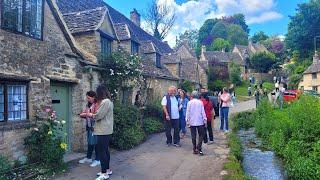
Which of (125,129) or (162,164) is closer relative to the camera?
(162,164)

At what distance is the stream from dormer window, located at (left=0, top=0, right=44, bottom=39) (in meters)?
7.10

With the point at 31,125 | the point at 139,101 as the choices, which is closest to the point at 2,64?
the point at 31,125

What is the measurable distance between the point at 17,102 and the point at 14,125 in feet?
2.14

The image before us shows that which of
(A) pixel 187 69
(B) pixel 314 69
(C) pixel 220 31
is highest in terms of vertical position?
(C) pixel 220 31

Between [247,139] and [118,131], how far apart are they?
268 inches

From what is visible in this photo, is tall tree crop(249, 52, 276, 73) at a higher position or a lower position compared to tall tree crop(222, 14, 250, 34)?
lower

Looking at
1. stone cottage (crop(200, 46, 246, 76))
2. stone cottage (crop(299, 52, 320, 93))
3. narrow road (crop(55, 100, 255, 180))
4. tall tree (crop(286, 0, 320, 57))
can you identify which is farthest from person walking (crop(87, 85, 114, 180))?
stone cottage (crop(200, 46, 246, 76))

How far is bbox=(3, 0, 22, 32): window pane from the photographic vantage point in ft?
29.9

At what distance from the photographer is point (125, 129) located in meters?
12.9

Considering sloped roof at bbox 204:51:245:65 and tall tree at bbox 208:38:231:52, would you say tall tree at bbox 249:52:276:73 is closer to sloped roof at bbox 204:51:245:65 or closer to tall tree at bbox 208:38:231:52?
sloped roof at bbox 204:51:245:65

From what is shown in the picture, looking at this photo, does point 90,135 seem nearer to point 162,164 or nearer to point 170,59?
point 162,164

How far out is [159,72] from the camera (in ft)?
80.3

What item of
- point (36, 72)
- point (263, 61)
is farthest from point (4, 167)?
point (263, 61)

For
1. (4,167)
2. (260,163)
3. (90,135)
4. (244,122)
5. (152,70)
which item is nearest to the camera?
(4,167)
